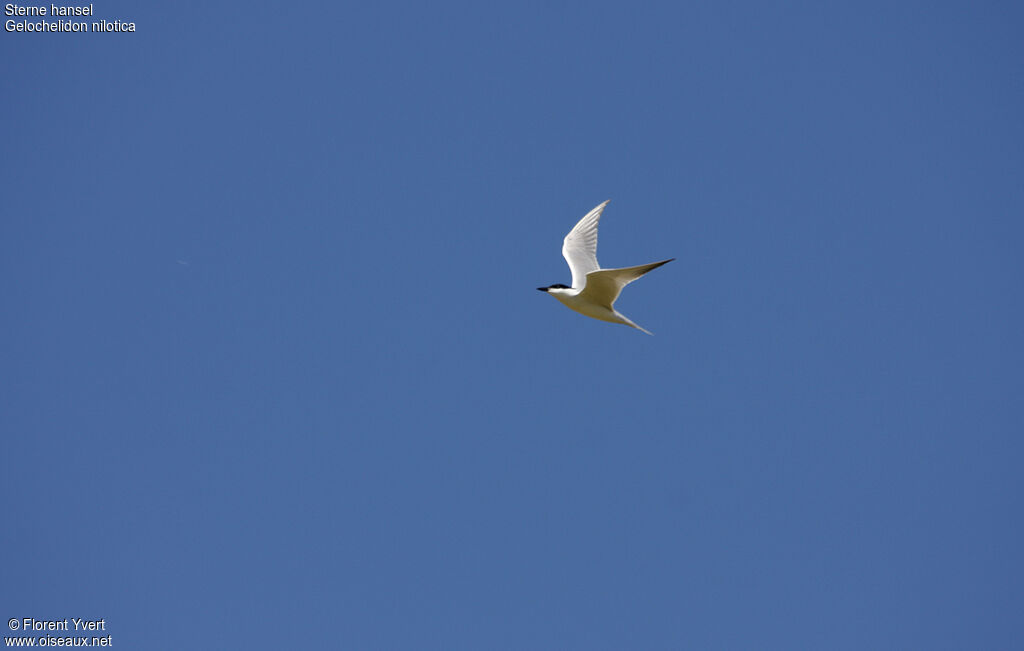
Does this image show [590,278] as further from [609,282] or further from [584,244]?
[584,244]

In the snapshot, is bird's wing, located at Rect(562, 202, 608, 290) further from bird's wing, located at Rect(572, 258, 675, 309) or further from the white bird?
bird's wing, located at Rect(572, 258, 675, 309)

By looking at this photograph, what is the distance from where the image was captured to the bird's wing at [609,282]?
1102 centimetres

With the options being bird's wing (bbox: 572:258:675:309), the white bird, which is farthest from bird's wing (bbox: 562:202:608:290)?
bird's wing (bbox: 572:258:675:309)

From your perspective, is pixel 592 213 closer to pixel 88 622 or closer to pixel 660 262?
pixel 660 262

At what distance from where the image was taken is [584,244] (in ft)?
47.0

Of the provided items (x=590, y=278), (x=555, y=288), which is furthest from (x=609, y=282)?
(x=555, y=288)

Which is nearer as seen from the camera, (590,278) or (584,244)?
(590,278)

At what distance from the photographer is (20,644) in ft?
57.6

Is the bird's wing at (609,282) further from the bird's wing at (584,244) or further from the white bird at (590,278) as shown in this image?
the bird's wing at (584,244)

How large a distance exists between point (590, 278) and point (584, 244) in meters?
2.80

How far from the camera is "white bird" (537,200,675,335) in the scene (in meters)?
11.4

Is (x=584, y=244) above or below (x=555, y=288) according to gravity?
above

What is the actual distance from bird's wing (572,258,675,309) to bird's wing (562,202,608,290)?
196cm

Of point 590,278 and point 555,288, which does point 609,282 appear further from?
point 555,288
